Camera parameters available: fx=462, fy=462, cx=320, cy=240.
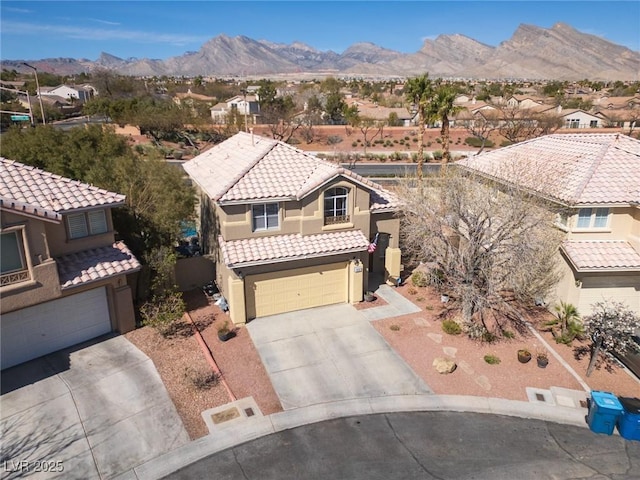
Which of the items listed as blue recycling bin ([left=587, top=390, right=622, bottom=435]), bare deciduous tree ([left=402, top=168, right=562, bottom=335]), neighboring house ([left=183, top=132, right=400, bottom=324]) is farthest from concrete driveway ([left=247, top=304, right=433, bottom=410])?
blue recycling bin ([left=587, top=390, right=622, bottom=435])

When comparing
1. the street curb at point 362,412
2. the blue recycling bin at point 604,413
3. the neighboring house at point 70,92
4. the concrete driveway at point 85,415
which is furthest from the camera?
the neighboring house at point 70,92

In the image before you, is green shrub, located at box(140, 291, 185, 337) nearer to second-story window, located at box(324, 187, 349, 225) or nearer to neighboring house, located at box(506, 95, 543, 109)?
second-story window, located at box(324, 187, 349, 225)

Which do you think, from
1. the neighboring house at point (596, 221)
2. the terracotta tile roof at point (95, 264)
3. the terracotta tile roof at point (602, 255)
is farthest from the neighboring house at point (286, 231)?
the terracotta tile roof at point (602, 255)

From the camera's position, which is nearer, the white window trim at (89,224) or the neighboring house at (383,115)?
the white window trim at (89,224)

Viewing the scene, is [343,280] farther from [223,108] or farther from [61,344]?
[223,108]

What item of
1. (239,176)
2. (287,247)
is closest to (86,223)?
(239,176)

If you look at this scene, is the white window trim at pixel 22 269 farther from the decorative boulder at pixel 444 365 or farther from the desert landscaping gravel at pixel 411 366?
the decorative boulder at pixel 444 365
